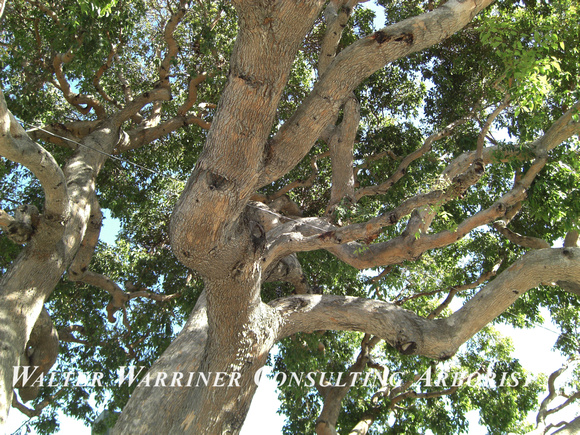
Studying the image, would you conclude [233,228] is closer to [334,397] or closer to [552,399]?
[334,397]

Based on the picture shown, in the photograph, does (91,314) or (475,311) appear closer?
(475,311)

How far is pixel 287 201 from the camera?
24.1ft

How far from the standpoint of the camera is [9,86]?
26.4 feet

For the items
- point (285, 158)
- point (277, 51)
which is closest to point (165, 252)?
point (285, 158)

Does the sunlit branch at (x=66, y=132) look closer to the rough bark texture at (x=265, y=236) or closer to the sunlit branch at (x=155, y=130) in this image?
the sunlit branch at (x=155, y=130)

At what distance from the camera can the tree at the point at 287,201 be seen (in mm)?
3832

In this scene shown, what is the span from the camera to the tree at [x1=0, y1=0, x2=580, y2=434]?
3.83 m

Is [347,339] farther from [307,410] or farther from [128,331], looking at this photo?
[128,331]

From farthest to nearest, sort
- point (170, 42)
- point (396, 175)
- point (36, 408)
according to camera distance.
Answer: point (36, 408) → point (170, 42) → point (396, 175)

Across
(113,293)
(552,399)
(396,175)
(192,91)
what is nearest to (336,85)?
(396,175)

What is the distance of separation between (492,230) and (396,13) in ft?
14.0

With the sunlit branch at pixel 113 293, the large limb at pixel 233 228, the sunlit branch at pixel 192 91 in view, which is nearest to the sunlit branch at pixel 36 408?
the sunlit branch at pixel 113 293

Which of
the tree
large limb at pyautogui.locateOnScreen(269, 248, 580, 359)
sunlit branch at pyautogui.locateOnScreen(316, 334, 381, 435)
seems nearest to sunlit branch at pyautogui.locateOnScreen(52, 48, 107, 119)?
the tree

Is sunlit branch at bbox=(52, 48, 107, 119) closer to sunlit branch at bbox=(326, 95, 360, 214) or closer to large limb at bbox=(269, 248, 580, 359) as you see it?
sunlit branch at bbox=(326, 95, 360, 214)
